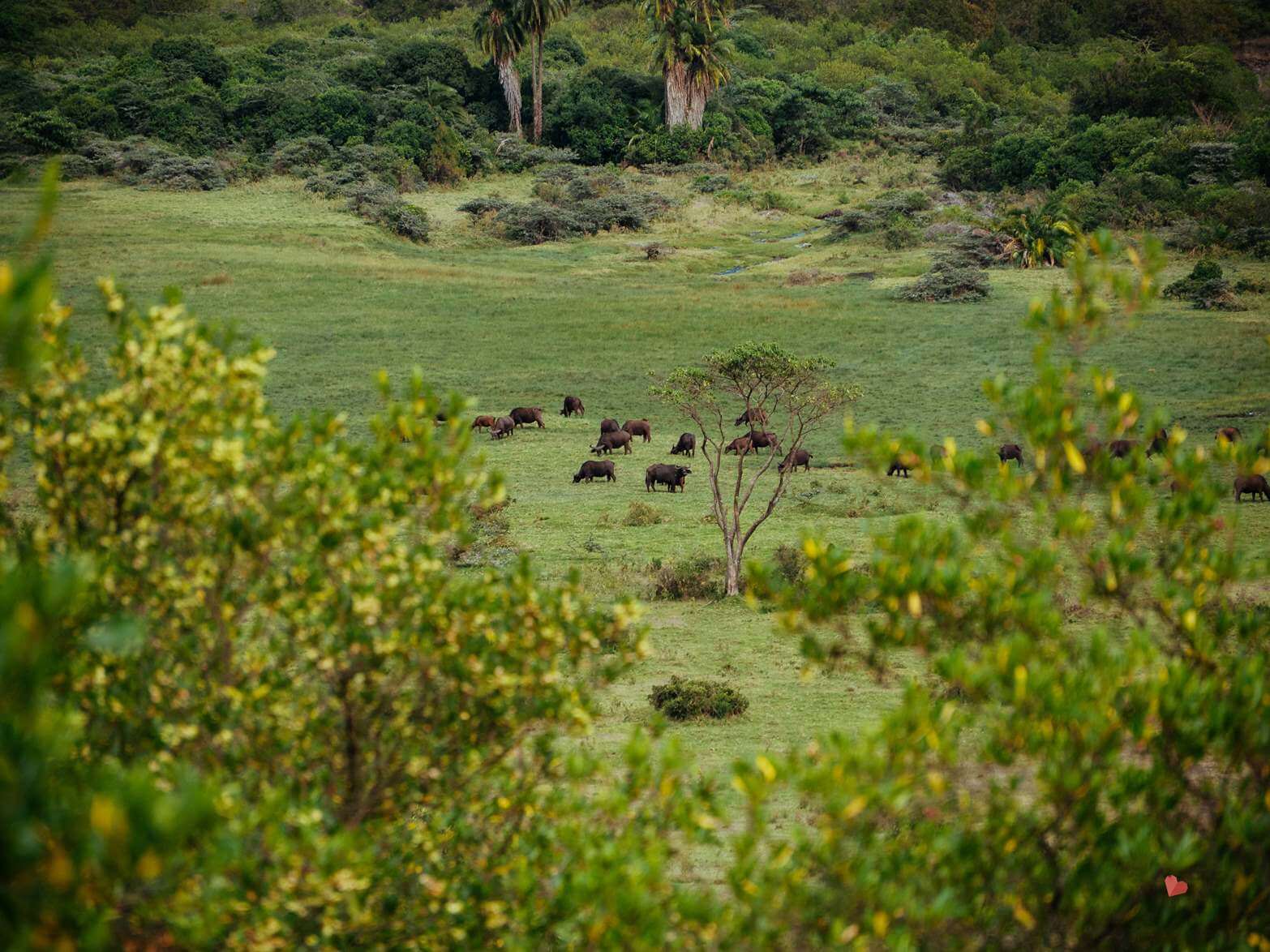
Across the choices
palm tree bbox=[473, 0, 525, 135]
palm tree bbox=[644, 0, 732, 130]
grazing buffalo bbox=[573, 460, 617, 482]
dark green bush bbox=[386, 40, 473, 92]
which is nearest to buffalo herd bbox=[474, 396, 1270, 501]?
grazing buffalo bbox=[573, 460, 617, 482]

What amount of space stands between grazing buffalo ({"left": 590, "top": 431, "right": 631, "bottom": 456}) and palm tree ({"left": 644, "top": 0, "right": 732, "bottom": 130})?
57579 millimetres

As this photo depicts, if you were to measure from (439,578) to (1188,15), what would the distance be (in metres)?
163

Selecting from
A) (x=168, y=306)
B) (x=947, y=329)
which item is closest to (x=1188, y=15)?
(x=947, y=329)

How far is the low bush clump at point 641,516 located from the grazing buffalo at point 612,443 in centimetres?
720

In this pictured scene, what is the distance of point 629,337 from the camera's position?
193ft

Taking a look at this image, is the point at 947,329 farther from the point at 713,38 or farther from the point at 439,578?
the point at 439,578

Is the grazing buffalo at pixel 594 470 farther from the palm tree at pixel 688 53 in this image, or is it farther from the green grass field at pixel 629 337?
the palm tree at pixel 688 53

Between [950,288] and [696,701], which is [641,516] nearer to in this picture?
[696,701]

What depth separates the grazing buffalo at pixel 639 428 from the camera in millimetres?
45719

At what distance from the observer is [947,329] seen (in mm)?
58844

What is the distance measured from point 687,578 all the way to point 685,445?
14.5 m

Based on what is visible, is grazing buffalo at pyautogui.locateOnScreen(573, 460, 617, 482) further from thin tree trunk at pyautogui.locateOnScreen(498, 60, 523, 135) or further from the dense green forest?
thin tree trunk at pyautogui.locateOnScreen(498, 60, 523, 135)

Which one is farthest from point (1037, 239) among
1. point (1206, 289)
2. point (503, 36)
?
point (503, 36)

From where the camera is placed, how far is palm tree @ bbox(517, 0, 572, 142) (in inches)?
3755
